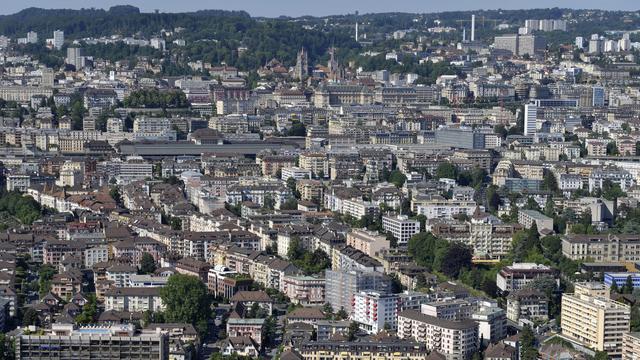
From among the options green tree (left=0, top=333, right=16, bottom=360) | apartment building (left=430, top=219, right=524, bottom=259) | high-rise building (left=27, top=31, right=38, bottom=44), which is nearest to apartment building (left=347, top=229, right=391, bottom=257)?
apartment building (left=430, top=219, right=524, bottom=259)

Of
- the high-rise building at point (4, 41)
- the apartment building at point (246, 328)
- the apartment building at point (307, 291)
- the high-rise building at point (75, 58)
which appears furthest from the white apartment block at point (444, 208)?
the high-rise building at point (4, 41)

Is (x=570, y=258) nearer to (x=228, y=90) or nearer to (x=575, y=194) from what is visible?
(x=575, y=194)

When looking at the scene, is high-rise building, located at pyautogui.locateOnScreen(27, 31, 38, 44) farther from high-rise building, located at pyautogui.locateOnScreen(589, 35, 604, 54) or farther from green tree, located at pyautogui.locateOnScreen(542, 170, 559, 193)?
green tree, located at pyautogui.locateOnScreen(542, 170, 559, 193)

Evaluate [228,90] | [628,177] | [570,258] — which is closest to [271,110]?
[228,90]

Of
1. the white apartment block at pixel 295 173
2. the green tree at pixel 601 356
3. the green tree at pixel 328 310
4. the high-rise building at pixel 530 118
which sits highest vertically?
the high-rise building at pixel 530 118

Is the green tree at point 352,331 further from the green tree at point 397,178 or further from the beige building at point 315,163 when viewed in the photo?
the beige building at point 315,163

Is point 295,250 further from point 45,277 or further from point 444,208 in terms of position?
point 444,208
